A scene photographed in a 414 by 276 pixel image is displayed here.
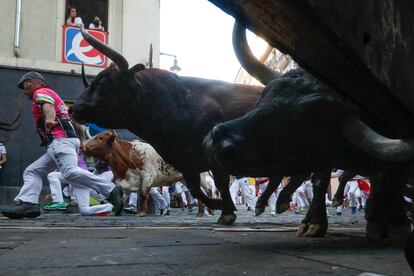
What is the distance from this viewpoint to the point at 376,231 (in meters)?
3.71

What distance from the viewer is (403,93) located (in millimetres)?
1569

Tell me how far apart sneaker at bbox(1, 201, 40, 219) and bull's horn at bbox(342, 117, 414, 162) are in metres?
6.07

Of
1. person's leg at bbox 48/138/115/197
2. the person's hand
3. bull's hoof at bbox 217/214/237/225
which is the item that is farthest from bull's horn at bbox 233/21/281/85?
person's leg at bbox 48/138/115/197

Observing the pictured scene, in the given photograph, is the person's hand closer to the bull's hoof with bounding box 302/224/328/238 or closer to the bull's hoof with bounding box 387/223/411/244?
the bull's hoof with bounding box 302/224/328/238

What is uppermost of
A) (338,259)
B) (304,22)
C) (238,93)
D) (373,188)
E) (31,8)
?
(31,8)

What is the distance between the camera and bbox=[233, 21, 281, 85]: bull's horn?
377 cm

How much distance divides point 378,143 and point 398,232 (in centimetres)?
157

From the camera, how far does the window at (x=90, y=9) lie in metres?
15.6

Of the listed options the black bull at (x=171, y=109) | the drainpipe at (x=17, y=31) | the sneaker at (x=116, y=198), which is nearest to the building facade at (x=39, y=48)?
the drainpipe at (x=17, y=31)

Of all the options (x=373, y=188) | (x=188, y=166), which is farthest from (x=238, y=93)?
(x=373, y=188)

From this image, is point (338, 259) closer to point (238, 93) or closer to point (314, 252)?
point (314, 252)

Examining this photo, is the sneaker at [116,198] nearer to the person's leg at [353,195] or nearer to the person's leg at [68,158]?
the person's leg at [68,158]

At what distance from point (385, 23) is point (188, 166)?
5068mm

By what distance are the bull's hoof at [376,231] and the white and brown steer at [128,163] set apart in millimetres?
8160
